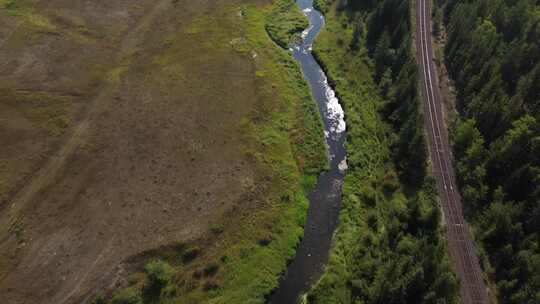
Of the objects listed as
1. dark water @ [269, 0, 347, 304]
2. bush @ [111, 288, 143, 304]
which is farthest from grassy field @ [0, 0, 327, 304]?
dark water @ [269, 0, 347, 304]

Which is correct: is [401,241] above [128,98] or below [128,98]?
above

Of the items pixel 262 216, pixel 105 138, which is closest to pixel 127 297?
pixel 262 216

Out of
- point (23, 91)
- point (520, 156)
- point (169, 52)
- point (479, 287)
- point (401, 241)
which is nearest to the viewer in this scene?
point (479, 287)

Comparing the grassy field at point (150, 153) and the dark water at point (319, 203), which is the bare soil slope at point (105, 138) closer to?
the grassy field at point (150, 153)

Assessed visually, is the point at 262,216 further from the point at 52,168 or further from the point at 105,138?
the point at 52,168

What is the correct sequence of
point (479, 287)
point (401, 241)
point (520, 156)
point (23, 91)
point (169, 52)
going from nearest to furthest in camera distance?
point (479, 287) < point (401, 241) < point (520, 156) < point (23, 91) < point (169, 52)

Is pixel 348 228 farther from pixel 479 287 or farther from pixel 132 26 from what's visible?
pixel 132 26

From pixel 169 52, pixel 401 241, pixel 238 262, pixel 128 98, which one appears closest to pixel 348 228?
pixel 401 241
